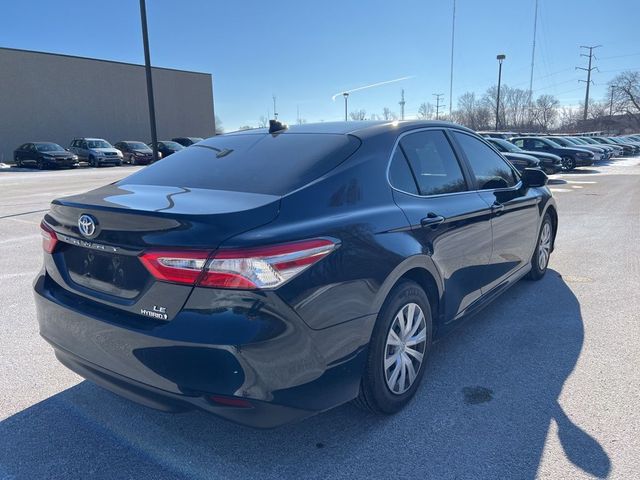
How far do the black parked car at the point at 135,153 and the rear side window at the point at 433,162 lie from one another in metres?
31.5

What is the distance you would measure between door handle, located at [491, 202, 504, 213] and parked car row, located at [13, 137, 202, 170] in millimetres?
25570

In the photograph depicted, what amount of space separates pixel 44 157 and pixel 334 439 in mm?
31494

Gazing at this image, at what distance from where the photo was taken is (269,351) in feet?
6.89

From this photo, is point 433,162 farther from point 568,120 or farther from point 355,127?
point 568,120

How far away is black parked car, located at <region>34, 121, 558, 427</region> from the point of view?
2.10 meters

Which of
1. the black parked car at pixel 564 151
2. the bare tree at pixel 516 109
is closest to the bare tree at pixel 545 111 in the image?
the bare tree at pixel 516 109

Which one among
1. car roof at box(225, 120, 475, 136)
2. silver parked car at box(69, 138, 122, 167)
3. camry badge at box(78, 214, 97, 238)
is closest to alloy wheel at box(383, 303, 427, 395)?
car roof at box(225, 120, 475, 136)

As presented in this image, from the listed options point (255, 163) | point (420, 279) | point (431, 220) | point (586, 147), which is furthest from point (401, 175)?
point (586, 147)

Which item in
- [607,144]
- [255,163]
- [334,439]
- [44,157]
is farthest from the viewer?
[607,144]

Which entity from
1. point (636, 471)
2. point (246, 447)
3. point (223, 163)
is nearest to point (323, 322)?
point (246, 447)

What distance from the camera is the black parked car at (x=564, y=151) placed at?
22875mm

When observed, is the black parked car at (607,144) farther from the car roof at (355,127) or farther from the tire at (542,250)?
the car roof at (355,127)

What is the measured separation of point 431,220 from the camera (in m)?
3.07

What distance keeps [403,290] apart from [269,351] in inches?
38.9
